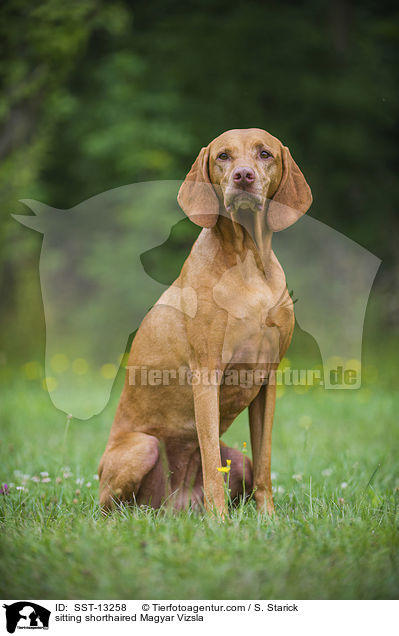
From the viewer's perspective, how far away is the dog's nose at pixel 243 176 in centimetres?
246

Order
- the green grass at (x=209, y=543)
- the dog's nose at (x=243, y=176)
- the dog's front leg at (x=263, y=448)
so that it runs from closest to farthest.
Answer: the green grass at (x=209, y=543)
the dog's nose at (x=243, y=176)
the dog's front leg at (x=263, y=448)

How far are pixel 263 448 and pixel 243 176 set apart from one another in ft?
4.09

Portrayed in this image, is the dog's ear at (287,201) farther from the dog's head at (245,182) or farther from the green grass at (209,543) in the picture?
the green grass at (209,543)

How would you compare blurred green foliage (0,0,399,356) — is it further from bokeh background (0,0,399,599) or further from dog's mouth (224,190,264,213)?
dog's mouth (224,190,264,213)

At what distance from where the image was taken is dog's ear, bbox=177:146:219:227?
105 inches

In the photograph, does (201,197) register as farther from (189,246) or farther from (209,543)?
(189,246)

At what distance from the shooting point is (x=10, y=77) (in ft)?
23.4

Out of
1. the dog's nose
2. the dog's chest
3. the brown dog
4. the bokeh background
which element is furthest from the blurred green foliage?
the dog's nose

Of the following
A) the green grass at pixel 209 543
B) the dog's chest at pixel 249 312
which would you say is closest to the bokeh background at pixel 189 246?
the green grass at pixel 209 543

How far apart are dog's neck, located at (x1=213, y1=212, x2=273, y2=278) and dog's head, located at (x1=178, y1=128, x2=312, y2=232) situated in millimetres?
41
